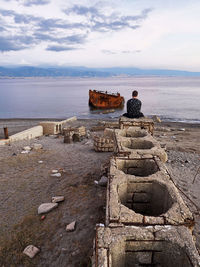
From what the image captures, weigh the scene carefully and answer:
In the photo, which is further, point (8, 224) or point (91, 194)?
point (91, 194)

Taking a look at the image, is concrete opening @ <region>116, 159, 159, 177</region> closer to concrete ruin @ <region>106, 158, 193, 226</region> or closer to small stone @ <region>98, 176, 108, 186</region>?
concrete ruin @ <region>106, 158, 193, 226</region>

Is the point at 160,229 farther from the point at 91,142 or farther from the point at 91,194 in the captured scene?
the point at 91,142

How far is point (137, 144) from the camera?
23.2 feet

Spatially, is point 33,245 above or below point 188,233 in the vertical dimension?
below

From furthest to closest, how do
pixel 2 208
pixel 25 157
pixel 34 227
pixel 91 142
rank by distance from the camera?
1. pixel 91 142
2. pixel 25 157
3. pixel 2 208
4. pixel 34 227

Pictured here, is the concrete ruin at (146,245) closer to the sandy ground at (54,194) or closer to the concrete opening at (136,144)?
the sandy ground at (54,194)

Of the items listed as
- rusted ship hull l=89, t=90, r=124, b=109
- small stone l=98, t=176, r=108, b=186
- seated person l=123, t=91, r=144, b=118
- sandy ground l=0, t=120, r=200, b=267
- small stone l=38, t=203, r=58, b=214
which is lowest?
A: sandy ground l=0, t=120, r=200, b=267

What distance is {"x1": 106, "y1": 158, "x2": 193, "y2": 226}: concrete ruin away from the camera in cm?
312

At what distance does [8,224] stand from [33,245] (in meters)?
1.26

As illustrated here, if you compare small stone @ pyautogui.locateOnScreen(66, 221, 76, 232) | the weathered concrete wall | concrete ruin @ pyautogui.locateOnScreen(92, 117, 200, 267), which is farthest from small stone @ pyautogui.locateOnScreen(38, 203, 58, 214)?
the weathered concrete wall

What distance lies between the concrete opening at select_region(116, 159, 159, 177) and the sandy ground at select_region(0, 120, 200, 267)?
4.74 ft

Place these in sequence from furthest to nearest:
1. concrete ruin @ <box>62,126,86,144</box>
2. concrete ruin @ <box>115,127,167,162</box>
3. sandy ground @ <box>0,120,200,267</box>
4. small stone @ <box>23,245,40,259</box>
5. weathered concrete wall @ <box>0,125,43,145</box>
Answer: concrete ruin @ <box>62,126,86,144</box>
weathered concrete wall @ <box>0,125,43,145</box>
concrete ruin @ <box>115,127,167,162</box>
sandy ground @ <box>0,120,200,267</box>
small stone @ <box>23,245,40,259</box>

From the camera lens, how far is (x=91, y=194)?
6711 millimetres

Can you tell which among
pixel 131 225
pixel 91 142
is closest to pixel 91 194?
pixel 131 225
